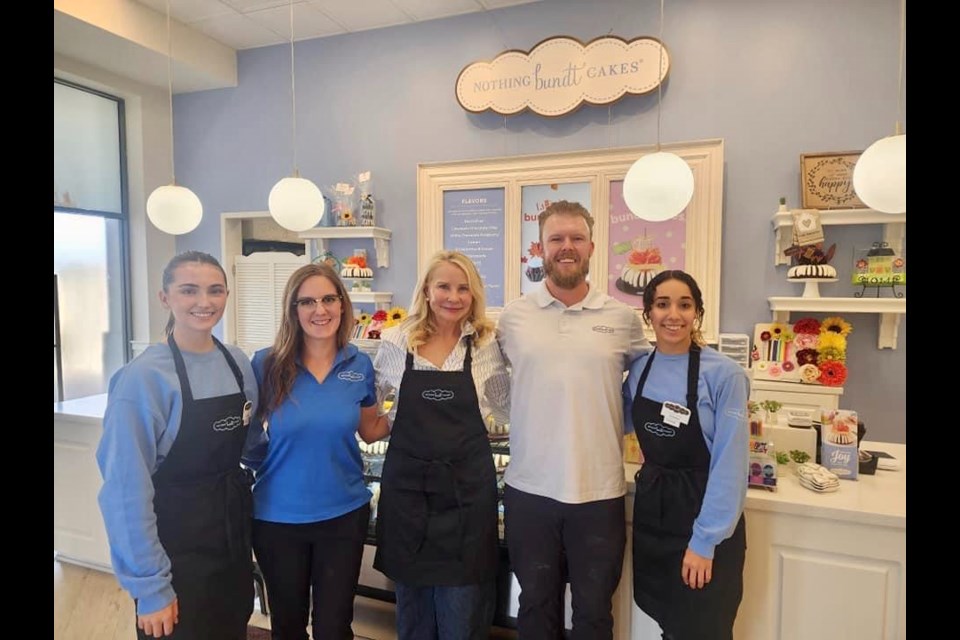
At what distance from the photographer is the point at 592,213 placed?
12.8 feet

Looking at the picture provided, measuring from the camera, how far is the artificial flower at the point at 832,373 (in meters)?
2.69

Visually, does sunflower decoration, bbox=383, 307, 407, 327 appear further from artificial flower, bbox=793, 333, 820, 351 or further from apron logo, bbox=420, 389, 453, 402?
artificial flower, bbox=793, 333, 820, 351

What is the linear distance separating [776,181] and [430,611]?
10.8 ft

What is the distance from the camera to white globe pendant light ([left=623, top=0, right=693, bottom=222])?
271 centimetres

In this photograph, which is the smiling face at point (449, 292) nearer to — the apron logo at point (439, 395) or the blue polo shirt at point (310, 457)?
the apron logo at point (439, 395)

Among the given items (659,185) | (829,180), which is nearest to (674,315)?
(659,185)

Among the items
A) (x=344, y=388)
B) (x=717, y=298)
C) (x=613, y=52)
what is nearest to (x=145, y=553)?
(x=344, y=388)

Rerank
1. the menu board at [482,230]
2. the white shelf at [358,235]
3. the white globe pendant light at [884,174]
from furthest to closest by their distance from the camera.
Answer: the white shelf at [358,235] → the menu board at [482,230] → the white globe pendant light at [884,174]

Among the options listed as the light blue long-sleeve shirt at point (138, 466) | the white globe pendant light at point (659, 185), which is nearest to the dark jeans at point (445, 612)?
the light blue long-sleeve shirt at point (138, 466)

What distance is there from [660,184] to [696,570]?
181cm

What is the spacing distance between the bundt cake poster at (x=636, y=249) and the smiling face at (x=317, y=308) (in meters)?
2.52

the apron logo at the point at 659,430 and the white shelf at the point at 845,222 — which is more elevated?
the white shelf at the point at 845,222

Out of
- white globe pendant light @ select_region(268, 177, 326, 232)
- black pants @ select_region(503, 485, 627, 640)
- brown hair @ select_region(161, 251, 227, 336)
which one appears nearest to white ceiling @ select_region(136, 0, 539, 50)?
white globe pendant light @ select_region(268, 177, 326, 232)

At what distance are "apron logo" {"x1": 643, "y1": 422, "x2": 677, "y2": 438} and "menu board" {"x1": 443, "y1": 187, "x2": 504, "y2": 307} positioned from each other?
8.47ft
